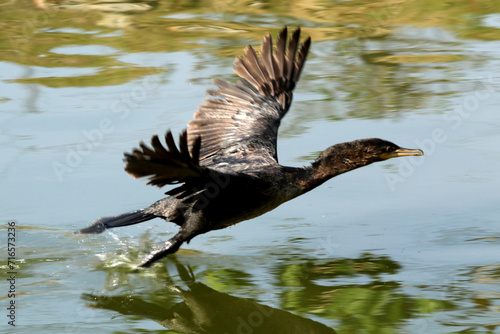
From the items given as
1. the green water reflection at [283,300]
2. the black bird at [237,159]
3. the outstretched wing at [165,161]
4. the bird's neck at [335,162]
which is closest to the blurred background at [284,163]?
the green water reflection at [283,300]

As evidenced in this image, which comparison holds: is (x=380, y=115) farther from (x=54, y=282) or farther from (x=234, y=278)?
(x=54, y=282)

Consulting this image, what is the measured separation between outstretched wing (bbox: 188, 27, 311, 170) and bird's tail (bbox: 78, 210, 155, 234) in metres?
0.70

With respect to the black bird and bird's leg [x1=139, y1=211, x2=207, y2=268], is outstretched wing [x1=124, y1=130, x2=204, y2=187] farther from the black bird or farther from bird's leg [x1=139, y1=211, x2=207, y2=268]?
bird's leg [x1=139, y1=211, x2=207, y2=268]

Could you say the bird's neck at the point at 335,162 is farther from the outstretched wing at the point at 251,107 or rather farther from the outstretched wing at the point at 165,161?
the outstretched wing at the point at 165,161

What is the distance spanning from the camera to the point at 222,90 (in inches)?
282

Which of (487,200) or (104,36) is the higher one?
(104,36)

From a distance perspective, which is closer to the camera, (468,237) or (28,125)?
(468,237)

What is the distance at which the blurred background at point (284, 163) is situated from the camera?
5152mm

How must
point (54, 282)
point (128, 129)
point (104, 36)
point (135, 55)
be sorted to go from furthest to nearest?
point (104, 36), point (135, 55), point (128, 129), point (54, 282)

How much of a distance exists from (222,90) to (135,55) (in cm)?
369

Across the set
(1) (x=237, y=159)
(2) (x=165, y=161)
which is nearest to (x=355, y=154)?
(1) (x=237, y=159)

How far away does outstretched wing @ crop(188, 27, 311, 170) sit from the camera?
6.60 metres

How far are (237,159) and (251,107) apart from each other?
874mm

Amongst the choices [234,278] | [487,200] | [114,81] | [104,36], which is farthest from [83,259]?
[104,36]
